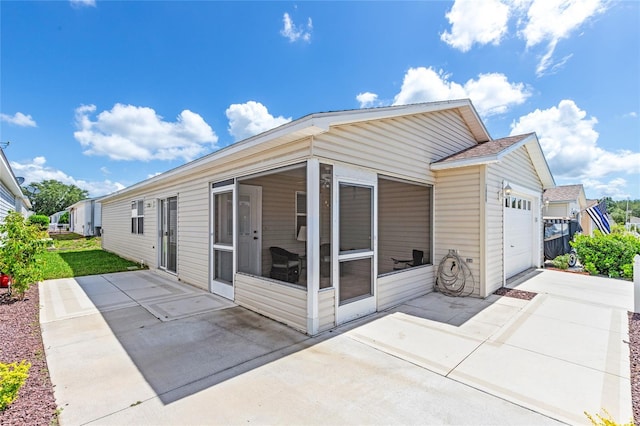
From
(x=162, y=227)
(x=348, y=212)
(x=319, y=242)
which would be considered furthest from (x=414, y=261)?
(x=162, y=227)

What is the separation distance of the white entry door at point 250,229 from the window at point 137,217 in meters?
5.56

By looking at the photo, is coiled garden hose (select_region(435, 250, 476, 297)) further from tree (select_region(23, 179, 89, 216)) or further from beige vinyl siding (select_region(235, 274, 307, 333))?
tree (select_region(23, 179, 89, 216))

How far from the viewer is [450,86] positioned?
988 cm

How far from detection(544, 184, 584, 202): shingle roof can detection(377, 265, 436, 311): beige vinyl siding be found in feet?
58.0

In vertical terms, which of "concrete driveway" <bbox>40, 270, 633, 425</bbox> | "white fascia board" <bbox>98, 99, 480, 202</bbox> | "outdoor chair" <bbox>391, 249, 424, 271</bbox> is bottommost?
"concrete driveway" <bbox>40, 270, 633, 425</bbox>

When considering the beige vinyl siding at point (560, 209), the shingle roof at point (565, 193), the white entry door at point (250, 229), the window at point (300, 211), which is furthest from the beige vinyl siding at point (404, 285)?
the beige vinyl siding at point (560, 209)

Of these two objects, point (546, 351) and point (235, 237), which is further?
point (235, 237)

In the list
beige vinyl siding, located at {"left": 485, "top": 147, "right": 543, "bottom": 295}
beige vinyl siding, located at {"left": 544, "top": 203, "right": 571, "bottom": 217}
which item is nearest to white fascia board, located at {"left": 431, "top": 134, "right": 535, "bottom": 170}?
beige vinyl siding, located at {"left": 485, "top": 147, "right": 543, "bottom": 295}

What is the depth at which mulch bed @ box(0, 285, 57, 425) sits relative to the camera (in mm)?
2169

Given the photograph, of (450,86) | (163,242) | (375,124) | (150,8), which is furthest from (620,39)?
(163,242)

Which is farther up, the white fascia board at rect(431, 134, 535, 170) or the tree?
the tree

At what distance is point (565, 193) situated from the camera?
19.3 m

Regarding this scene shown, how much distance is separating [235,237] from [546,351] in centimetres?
490

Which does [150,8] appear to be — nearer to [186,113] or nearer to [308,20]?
[308,20]
